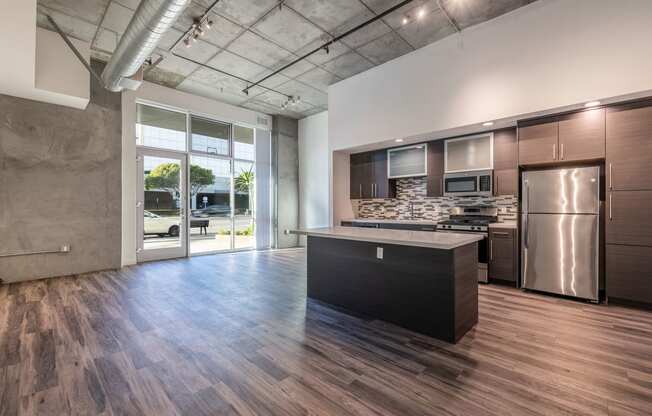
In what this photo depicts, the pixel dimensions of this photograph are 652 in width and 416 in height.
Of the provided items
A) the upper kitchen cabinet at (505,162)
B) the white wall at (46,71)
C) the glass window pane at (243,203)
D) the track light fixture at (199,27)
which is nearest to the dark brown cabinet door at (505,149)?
the upper kitchen cabinet at (505,162)

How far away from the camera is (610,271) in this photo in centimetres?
341

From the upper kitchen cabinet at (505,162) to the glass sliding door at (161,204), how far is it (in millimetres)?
6060

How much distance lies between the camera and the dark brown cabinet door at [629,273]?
3213 millimetres

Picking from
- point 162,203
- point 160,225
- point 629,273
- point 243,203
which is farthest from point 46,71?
point 629,273

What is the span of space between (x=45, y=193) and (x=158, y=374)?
4545 mm

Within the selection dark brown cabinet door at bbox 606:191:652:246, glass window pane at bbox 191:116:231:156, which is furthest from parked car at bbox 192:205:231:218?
dark brown cabinet door at bbox 606:191:652:246

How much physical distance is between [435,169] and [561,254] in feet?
7.01

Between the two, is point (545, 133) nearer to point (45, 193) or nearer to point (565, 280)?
point (565, 280)

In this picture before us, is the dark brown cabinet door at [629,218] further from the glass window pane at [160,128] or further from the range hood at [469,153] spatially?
the glass window pane at [160,128]

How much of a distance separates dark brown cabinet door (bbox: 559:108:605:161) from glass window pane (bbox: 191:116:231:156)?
21.4 feet

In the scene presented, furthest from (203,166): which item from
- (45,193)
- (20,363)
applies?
(20,363)

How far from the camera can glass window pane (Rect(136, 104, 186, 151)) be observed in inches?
233

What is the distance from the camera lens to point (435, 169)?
→ 506 cm

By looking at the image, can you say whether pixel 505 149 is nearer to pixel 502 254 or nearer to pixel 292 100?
pixel 502 254
